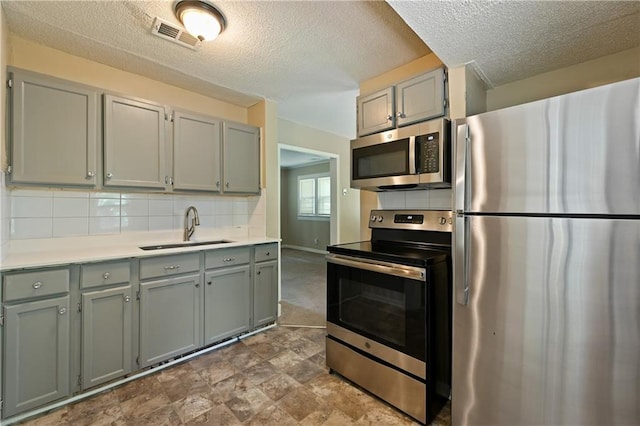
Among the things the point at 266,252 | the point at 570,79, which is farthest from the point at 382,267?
the point at 570,79

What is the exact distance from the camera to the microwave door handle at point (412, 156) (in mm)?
1862

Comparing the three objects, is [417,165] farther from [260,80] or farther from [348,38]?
[260,80]

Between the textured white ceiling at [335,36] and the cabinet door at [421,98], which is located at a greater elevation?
the textured white ceiling at [335,36]

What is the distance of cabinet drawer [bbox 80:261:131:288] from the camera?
1.84 metres

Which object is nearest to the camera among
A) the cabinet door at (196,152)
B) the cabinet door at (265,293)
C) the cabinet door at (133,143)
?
the cabinet door at (133,143)

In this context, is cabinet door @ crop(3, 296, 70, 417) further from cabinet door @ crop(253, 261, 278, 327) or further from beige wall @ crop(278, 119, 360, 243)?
beige wall @ crop(278, 119, 360, 243)

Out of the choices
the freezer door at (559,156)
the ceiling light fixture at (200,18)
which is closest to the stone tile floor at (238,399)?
the freezer door at (559,156)

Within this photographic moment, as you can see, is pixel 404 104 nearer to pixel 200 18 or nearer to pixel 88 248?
pixel 200 18

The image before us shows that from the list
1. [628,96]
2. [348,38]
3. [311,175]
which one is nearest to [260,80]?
[348,38]

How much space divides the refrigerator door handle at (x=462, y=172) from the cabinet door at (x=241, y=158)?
7.22ft

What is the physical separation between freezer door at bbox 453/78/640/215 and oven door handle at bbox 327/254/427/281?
1.40 ft

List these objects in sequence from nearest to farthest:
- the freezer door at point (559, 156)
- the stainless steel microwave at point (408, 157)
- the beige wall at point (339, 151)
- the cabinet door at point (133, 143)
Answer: the freezer door at point (559, 156)
the stainless steel microwave at point (408, 157)
the cabinet door at point (133, 143)
the beige wall at point (339, 151)

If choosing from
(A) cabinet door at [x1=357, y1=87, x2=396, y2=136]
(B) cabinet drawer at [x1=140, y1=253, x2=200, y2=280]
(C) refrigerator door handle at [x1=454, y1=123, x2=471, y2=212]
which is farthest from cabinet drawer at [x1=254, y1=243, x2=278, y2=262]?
(C) refrigerator door handle at [x1=454, y1=123, x2=471, y2=212]

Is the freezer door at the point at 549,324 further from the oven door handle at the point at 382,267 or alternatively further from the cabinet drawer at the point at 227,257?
the cabinet drawer at the point at 227,257
